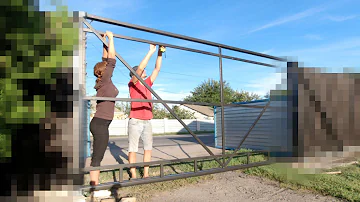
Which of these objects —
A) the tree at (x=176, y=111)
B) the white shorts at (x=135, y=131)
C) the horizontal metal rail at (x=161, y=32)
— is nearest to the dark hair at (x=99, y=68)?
the horizontal metal rail at (x=161, y=32)

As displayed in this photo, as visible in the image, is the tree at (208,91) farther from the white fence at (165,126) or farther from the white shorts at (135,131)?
the white shorts at (135,131)

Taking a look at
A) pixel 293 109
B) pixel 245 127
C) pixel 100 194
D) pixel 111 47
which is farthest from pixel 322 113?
pixel 245 127

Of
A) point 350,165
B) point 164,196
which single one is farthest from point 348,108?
point 164,196

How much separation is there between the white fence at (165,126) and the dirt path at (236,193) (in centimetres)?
2094

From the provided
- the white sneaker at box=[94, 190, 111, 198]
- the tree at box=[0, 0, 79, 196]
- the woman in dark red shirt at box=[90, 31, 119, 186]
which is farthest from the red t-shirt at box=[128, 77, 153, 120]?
the tree at box=[0, 0, 79, 196]

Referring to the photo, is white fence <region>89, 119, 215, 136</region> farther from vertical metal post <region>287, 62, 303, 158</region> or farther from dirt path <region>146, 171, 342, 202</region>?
vertical metal post <region>287, 62, 303, 158</region>

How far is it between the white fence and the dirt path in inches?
825

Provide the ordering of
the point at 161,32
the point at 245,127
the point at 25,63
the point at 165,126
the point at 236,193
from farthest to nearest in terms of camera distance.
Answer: the point at 165,126
the point at 245,127
the point at 236,193
the point at 161,32
the point at 25,63

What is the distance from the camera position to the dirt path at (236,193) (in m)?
3.88

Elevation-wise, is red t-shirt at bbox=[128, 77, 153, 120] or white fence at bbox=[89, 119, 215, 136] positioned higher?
red t-shirt at bbox=[128, 77, 153, 120]

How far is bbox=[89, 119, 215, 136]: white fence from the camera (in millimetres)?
28359

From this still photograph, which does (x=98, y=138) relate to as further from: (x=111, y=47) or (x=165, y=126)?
(x=165, y=126)

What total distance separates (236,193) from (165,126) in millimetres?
28408

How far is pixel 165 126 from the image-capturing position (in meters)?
32.4
